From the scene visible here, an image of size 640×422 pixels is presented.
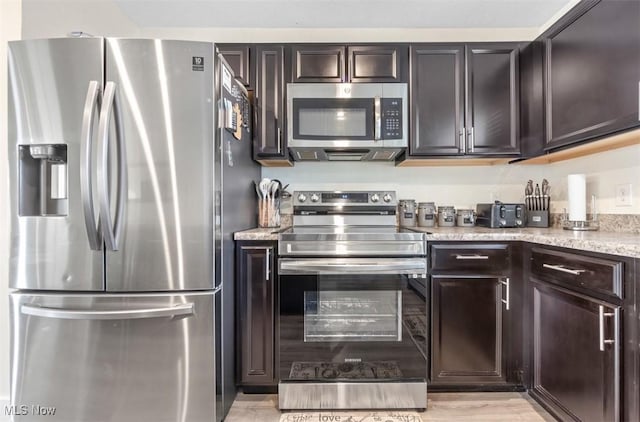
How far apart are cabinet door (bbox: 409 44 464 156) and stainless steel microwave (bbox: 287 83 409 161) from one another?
4.5 inches

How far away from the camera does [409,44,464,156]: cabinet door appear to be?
206 cm

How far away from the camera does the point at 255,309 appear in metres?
1.75

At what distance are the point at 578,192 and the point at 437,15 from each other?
4.93 feet

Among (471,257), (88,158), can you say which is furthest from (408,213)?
(88,158)

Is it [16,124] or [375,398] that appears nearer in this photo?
[16,124]

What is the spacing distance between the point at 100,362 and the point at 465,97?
8.30ft

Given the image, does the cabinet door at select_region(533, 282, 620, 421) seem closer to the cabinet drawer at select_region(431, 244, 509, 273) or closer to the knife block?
the cabinet drawer at select_region(431, 244, 509, 273)

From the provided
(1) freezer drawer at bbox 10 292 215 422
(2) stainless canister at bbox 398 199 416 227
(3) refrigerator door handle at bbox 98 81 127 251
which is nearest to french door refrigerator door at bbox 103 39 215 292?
(3) refrigerator door handle at bbox 98 81 127 251

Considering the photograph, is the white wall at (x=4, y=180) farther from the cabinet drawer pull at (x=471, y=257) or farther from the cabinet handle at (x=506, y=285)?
the cabinet handle at (x=506, y=285)

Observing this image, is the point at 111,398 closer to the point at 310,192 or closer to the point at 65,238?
the point at 65,238

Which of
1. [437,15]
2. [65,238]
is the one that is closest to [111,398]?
[65,238]

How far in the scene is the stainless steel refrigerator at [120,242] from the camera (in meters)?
1.38

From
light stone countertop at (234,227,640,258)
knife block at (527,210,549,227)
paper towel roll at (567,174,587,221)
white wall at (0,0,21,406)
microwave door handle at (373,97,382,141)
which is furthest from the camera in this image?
knife block at (527,210,549,227)

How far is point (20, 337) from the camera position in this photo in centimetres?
142
